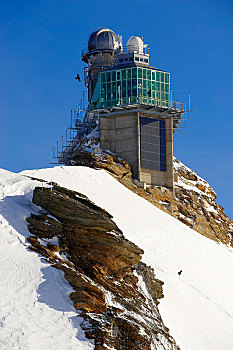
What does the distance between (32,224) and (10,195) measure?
4.44m

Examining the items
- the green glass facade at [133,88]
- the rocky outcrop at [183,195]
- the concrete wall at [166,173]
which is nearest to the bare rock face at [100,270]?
the rocky outcrop at [183,195]

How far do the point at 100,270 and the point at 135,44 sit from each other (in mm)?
40955

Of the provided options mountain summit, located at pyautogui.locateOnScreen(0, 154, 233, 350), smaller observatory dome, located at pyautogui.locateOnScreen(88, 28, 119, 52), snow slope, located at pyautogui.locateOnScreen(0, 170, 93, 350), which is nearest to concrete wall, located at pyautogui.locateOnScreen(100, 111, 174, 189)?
mountain summit, located at pyautogui.locateOnScreen(0, 154, 233, 350)

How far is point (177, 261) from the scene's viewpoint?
54.4 metres

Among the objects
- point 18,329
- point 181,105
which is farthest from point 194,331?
point 181,105

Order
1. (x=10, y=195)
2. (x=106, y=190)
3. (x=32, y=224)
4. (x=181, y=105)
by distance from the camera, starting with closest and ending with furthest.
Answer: (x=32, y=224) → (x=10, y=195) → (x=106, y=190) → (x=181, y=105)

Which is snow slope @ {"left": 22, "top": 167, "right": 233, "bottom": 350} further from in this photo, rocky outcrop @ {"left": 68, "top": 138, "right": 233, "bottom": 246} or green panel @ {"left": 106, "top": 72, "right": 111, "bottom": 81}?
green panel @ {"left": 106, "top": 72, "right": 111, "bottom": 81}

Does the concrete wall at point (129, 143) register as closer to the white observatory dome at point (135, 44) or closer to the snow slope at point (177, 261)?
the snow slope at point (177, 261)

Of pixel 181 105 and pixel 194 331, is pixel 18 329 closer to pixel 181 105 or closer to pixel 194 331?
pixel 194 331

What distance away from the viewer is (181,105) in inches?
3049

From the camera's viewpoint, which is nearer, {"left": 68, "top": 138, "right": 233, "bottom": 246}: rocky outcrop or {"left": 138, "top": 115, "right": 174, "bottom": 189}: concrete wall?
{"left": 68, "top": 138, "right": 233, "bottom": 246}: rocky outcrop

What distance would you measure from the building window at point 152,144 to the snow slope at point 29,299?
24509mm

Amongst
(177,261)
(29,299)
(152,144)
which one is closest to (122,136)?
(152,144)

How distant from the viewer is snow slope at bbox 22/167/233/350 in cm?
4681
